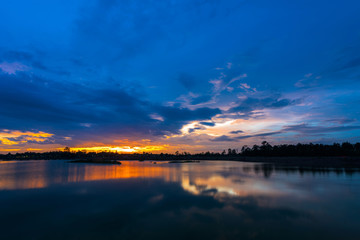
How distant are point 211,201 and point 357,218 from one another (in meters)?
11.7

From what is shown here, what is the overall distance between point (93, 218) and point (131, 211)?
3.10m

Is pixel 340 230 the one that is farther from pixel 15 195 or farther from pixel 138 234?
pixel 15 195

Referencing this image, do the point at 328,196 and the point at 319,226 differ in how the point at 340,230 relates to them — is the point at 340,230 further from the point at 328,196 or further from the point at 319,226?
the point at 328,196

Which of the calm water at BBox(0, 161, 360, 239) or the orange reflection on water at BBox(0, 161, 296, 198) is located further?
the orange reflection on water at BBox(0, 161, 296, 198)

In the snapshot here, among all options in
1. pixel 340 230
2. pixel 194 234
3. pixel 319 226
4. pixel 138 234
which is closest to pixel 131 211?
pixel 138 234

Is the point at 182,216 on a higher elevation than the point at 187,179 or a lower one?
higher

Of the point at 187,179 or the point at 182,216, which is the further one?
the point at 187,179

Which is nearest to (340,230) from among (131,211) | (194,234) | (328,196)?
(194,234)

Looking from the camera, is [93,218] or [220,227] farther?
[93,218]

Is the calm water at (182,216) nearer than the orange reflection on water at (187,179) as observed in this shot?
Yes

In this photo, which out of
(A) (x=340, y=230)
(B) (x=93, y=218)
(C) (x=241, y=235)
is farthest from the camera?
(B) (x=93, y=218)

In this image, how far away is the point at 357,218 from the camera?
14.5 metres

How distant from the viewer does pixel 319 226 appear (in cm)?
1283

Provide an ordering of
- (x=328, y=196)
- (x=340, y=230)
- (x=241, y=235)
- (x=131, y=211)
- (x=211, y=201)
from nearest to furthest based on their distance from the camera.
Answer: (x=241, y=235) < (x=340, y=230) < (x=131, y=211) < (x=211, y=201) < (x=328, y=196)
